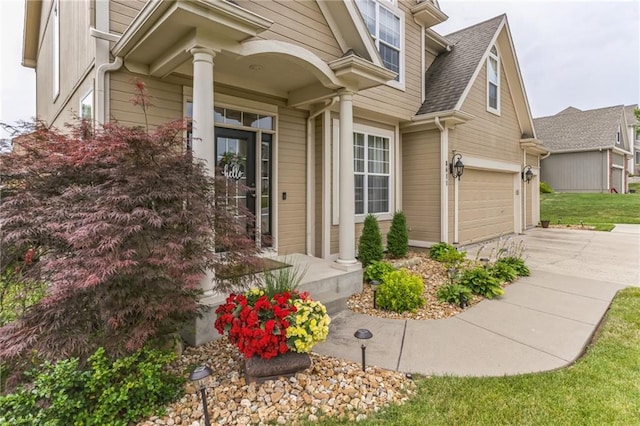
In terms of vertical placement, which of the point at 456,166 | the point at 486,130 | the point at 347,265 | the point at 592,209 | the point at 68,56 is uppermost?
the point at 68,56

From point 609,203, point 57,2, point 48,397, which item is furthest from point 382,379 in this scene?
point 609,203

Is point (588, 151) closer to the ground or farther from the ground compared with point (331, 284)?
farther from the ground

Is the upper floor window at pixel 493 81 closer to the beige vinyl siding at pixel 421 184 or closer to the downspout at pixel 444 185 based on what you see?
the downspout at pixel 444 185

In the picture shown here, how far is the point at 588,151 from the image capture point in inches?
914

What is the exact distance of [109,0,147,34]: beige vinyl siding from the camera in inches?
176

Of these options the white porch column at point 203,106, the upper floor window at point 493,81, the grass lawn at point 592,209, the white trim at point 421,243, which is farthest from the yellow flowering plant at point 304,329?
the grass lawn at point 592,209

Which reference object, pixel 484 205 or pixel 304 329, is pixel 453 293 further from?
pixel 484 205

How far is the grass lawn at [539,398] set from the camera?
2555 mm

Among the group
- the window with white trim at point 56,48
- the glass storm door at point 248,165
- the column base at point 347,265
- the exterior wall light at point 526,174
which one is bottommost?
the column base at point 347,265

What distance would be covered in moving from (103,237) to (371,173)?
6412 millimetres

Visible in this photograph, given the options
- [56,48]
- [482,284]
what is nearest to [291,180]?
[482,284]

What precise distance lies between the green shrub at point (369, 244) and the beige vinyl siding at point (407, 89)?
266 cm

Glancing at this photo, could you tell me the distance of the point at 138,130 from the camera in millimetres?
3066

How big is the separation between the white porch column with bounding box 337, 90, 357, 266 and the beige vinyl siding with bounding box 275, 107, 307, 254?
1.44 m
